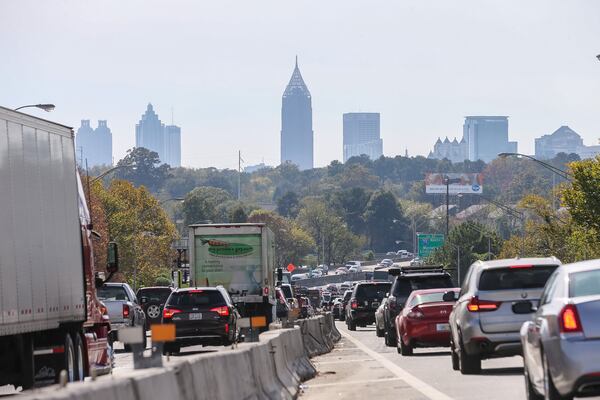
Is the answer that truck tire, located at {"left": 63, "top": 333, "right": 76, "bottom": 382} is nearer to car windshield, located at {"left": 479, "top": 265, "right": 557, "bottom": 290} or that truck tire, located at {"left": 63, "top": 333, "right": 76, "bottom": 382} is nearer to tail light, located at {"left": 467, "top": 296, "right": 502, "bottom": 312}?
tail light, located at {"left": 467, "top": 296, "right": 502, "bottom": 312}

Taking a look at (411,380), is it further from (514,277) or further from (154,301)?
(154,301)

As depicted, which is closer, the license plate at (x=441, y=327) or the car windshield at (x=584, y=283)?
the car windshield at (x=584, y=283)

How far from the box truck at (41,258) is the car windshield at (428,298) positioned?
8.24m

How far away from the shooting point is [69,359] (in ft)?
67.0

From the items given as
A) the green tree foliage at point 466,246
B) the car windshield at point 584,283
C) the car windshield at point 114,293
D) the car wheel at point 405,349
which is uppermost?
the car windshield at point 584,283

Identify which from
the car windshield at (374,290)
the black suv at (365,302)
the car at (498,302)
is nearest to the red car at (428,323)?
the car at (498,302)

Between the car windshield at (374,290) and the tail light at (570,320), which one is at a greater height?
the tail light at (570,320)

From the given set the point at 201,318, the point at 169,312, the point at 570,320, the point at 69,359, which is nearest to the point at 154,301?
the point at 169,312

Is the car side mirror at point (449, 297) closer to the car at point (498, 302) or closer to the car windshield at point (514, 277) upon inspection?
the car at point (498, 302)

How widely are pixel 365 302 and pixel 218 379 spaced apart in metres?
43.0

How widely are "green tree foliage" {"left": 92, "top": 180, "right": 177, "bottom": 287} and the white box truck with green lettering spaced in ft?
144

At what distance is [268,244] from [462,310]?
2388cm

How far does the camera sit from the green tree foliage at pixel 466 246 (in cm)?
14562

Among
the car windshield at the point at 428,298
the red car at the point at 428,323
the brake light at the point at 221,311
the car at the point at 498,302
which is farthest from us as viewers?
the brake light at the point at 221,311
